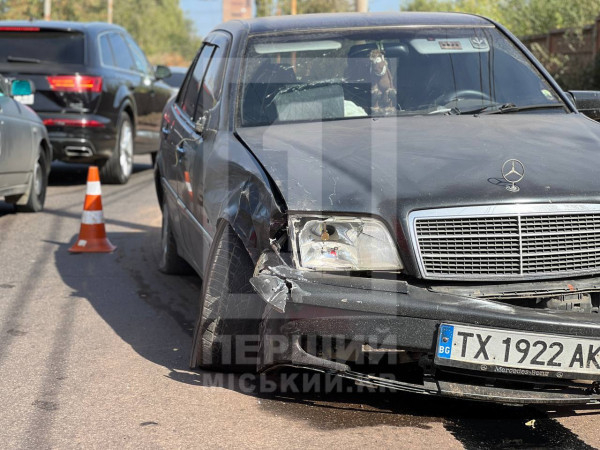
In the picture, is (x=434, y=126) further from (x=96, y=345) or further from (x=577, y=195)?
(x=96, y=345)

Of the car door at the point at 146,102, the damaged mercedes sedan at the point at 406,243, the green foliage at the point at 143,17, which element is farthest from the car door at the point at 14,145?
the green foliage at the point at 143,17

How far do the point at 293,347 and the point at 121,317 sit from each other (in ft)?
7.85

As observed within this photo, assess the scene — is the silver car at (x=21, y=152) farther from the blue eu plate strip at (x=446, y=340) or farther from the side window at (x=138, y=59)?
the blue eu plate strip at (x=446, y=340)

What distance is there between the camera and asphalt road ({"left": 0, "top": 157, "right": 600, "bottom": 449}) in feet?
12.6

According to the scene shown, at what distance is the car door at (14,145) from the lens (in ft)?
29.6

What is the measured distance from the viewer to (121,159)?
12648mm

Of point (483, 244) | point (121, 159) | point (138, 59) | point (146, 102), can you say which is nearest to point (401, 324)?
point (483, 244)

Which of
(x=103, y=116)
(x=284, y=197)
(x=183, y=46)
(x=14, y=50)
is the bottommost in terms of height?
(x=183, y=46)

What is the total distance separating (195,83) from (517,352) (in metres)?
3.55

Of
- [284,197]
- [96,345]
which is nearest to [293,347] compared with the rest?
[284,197]

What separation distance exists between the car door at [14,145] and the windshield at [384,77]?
4.26 meters

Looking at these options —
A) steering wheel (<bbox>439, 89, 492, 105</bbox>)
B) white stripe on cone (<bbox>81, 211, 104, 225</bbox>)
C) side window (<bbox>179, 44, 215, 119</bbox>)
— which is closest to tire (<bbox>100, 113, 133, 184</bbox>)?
white stripe on cone (<bbox>81, 211, 104, 225</bbox>)

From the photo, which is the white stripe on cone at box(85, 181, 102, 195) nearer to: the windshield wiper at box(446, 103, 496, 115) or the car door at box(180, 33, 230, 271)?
the car door at box(180, 33, 230, 271)

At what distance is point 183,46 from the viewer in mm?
100500
